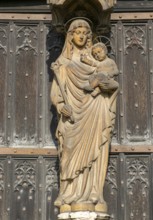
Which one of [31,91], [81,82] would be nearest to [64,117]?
[81,82]

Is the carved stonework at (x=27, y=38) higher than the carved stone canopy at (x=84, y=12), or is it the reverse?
the carved stone canopy at (x=84, y=12)

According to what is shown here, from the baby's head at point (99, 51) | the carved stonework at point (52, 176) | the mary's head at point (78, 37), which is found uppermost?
the mary's head at point (78, 37)

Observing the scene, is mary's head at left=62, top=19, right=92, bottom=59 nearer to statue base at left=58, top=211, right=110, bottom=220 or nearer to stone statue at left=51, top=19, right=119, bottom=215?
stone statue at left=51, top=19, right=119, bottom=215

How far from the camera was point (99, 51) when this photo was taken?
21.1 ft

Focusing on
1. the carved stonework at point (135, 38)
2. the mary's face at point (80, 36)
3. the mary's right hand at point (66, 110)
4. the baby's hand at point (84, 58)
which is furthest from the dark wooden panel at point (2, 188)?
the carved stonework at point (135, 38)

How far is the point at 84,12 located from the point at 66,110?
1.11 m

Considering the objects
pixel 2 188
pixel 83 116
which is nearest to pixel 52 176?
pixel 2 188

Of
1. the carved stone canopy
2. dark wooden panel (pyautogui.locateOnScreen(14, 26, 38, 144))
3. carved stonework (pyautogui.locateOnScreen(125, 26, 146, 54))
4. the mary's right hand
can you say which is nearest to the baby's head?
the carved stone canopy

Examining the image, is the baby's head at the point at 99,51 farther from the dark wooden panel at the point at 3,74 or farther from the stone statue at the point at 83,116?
the dark wooden panel at the point at 3,74

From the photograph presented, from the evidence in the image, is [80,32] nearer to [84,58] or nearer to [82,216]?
[84,58]

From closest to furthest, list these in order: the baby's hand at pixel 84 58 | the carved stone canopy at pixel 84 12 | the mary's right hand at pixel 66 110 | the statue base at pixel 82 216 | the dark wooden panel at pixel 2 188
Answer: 1. the statue base at pixel 82 216
2. the mary's right hand at pixel 66 110
3. the baby's hand at pixel 84 58
4. the carved stone canopy at pixel 84 12
5. the dark wooden panel at pixel 2 188

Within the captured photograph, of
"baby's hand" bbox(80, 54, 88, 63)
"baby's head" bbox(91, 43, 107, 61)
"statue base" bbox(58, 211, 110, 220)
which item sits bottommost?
"statue base" bbox(58, 211, 110, 220)

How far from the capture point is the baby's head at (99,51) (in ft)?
21.1

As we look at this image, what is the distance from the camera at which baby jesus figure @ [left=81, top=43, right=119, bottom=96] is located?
6289mm
